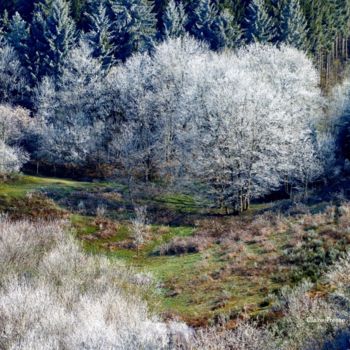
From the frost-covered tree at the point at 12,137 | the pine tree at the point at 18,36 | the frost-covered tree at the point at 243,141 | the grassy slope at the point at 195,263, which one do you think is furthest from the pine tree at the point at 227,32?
the grassy slope at the point at 195,263

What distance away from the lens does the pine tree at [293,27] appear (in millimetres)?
64625

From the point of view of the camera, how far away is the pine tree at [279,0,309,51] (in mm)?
64625

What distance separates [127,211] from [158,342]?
24.8 metres

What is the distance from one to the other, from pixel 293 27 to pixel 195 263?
4732 cm

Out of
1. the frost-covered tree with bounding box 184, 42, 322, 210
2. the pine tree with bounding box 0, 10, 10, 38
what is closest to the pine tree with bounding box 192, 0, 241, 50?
the frost-covered tree with bounding box 184, 42, 322, 210

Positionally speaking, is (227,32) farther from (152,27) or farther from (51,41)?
(51,41)

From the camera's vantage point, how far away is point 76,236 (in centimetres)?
3120

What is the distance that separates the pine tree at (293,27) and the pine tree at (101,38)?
72.5 feet

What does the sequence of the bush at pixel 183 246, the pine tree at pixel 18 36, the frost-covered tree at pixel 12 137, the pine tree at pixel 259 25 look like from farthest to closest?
the pine tree at pixel 18 36 → the pine tree at pixel 259 25 → the frost-covered tree at pixel 12 137 → the bush at pixel 183 246

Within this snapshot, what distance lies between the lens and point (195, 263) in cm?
2605

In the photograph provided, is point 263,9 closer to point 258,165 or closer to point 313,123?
point 313,123

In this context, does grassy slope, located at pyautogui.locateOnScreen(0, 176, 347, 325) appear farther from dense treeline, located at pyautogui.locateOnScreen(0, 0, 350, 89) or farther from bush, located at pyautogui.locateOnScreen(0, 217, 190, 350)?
dense treeline, located at pyautogui.locateOnScreen(0, 0, 350, 89)

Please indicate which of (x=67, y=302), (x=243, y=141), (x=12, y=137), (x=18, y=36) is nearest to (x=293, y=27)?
(x=243, y=141)

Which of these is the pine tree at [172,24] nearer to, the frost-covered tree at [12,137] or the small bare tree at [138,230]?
the frost-covered tree at [12,137]
